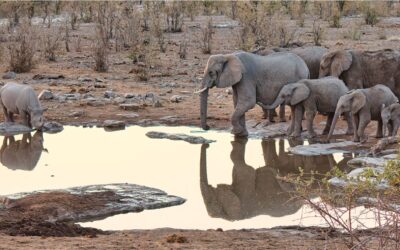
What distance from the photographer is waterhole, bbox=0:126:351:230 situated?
952 cm

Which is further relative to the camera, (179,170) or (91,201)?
(179,170)

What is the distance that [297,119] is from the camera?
14.7m

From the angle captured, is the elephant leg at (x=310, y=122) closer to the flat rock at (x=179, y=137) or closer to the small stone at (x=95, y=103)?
the flat rock at (x=179, y=137)

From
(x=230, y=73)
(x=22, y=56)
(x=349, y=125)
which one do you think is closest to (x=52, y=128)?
(x=230, y=73)

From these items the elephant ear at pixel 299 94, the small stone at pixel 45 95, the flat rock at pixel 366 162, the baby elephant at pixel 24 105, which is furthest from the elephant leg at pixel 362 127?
the small stone at pixel 45 95

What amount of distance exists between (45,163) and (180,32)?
18638 millimetres

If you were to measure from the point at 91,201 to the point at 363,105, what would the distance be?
564cm

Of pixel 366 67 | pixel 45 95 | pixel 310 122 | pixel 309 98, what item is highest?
pixel 366 67

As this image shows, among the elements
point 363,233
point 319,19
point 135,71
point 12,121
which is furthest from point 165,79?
point 319,19

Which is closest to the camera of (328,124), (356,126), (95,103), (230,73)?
(356,126)

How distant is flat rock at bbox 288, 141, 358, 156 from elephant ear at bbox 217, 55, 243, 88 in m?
1.85

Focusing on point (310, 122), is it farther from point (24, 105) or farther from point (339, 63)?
point (24, 105)

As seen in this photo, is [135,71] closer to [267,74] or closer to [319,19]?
[267,74]

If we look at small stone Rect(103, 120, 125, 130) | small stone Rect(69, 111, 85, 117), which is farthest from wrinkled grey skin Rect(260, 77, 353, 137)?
small stone Rect(69, 111, 85, 117)
